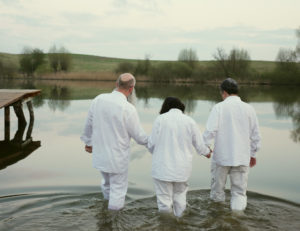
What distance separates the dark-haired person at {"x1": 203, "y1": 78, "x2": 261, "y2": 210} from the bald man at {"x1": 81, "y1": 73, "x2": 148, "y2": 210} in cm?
115

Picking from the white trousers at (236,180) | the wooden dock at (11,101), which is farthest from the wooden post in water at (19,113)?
the white trousers at (236,180)

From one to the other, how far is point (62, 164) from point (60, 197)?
2.82 meters

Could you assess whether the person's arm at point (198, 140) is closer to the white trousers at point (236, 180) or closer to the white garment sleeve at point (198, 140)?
the white garment sleeve at point (198, 140)

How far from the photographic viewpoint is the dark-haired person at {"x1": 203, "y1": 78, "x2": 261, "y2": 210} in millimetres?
5621

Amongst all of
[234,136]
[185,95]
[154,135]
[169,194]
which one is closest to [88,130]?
[154,135]

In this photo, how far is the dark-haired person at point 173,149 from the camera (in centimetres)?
512

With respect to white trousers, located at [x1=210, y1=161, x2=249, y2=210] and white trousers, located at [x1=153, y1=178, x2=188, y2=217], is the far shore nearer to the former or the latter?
white trousers, located at [x1=210, y1=161, x2=249, y2=210]

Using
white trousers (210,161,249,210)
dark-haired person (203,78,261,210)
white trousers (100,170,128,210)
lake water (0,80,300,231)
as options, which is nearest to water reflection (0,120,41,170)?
lake water (0,80,300,231)

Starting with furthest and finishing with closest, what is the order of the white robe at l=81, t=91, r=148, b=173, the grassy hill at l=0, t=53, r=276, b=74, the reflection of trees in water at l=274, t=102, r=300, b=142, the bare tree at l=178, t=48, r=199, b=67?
1. the grassy hill at l=0, t=53, r=276, b=74
2. the bare tree at l=178, t=48, r=199, b=67
3. the reflection of trees in water at l=274, t=102, r=300, b=142
4. the white robe at l=81, t=91, r=148, b=173

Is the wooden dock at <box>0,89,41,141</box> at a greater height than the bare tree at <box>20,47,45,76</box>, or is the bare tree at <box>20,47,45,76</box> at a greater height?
the bare tree at <box>20,47,45,76</box>

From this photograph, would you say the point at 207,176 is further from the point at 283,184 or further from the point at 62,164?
the point at 62,164

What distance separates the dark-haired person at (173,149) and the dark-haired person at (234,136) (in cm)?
51

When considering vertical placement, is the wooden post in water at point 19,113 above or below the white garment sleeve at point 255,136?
below

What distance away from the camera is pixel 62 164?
30.6 feet
